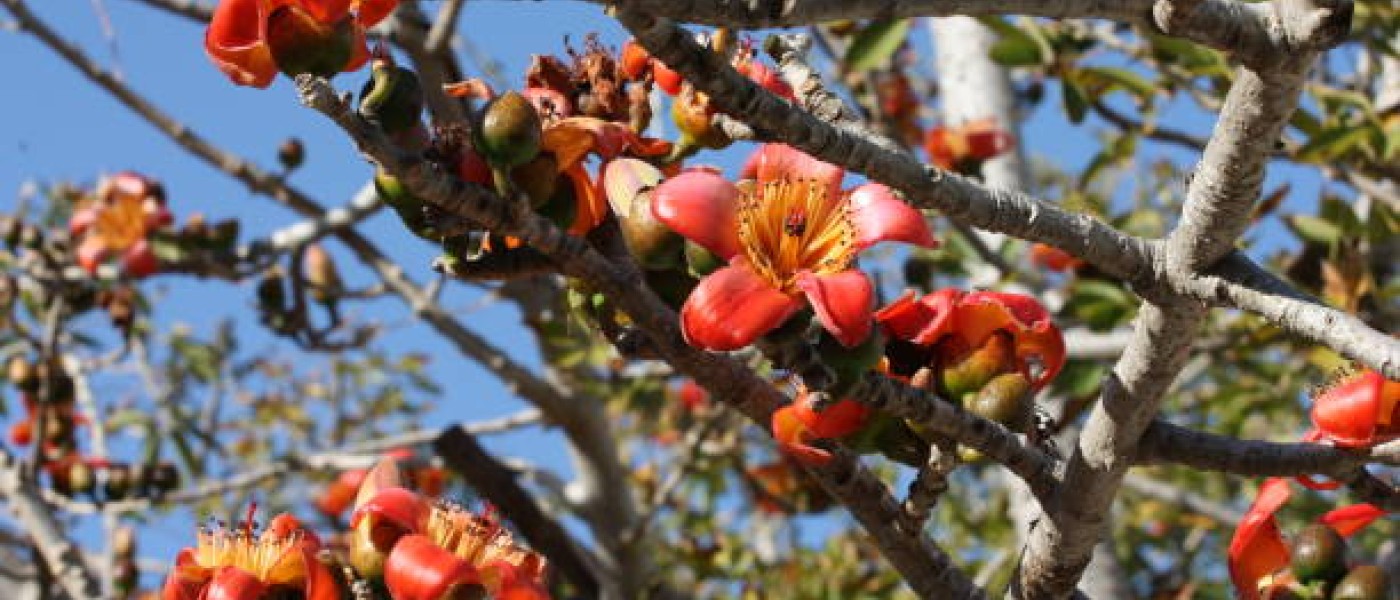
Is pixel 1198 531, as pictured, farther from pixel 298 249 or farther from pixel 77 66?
pixel 77 66

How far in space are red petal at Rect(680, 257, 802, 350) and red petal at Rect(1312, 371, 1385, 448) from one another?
51cm

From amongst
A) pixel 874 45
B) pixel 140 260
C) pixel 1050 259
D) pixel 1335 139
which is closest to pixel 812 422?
pixel 1335 139

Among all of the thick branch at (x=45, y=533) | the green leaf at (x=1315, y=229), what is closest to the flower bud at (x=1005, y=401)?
the thick branch at (x=45, y=533)

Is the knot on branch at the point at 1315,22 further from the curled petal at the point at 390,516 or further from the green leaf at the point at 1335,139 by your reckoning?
the green leaf at the point at 1335,139

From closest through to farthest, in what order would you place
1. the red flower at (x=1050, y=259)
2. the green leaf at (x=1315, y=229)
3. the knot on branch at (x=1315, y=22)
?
the knot on branch at (x=1315, y=22) < the green leaf at (x=1315, y=229) < the red flower at (x=1050, y=259)

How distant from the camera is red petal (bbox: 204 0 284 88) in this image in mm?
1285

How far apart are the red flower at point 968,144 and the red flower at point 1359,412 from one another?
2.30 meters

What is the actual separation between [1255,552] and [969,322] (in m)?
0.43

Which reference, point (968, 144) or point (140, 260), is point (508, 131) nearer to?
point (968, 144)

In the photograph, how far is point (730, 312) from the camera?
112 centimetres

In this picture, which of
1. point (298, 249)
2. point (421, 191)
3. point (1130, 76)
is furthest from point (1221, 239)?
point (298, 249)

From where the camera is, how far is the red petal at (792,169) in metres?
1.35

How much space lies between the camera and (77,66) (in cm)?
347

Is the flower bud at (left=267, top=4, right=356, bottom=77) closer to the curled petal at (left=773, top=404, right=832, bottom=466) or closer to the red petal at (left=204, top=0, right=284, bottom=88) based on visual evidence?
the red petal at (left=204, top=0, right=284, bottom=88)
